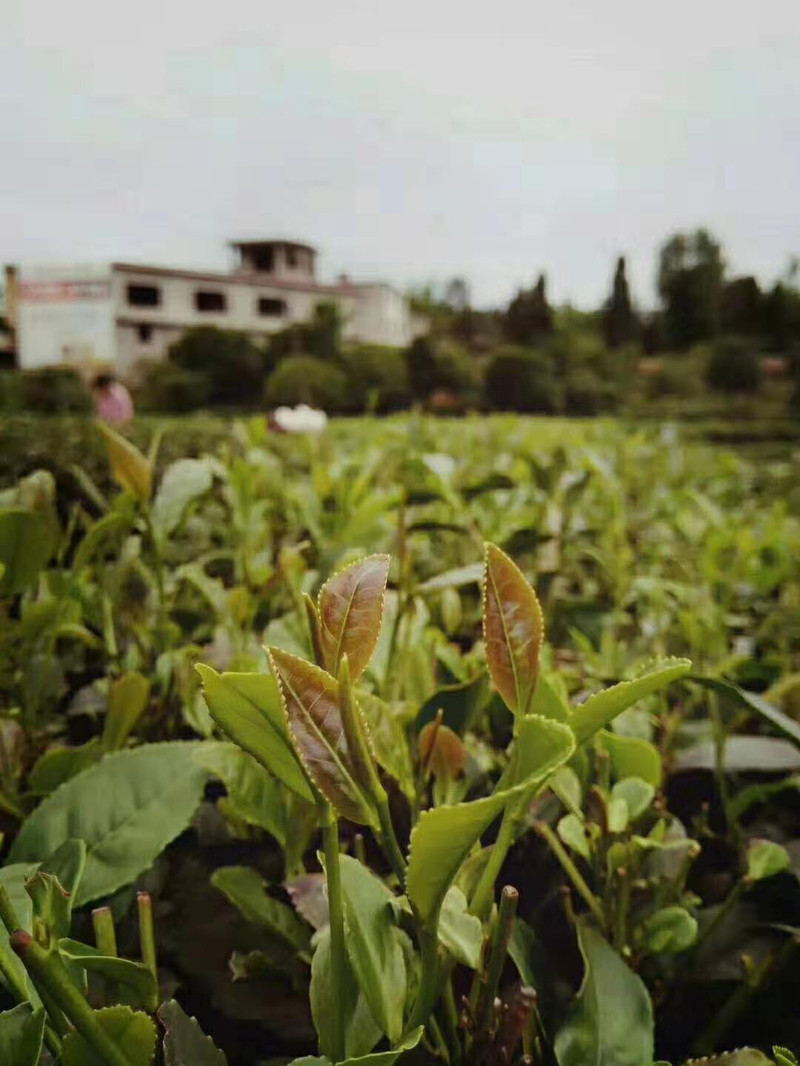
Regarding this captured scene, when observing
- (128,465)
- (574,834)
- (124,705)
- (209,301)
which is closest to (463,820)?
(574,834)

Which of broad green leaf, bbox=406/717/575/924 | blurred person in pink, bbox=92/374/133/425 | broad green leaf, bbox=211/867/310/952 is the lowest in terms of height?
broad green leaf, bbox=211/867/310/952

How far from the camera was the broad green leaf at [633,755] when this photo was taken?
66 centimetres

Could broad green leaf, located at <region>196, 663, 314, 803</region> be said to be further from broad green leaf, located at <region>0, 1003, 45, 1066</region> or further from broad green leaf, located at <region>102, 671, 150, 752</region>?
broad green leaf, located at <region>102, 671, 150, 752</region>

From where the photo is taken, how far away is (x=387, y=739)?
2.06ft

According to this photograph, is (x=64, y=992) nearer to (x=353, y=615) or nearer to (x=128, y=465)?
(x=353, y=615)

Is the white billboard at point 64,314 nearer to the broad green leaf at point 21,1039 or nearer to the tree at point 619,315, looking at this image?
the tree at point 619,315

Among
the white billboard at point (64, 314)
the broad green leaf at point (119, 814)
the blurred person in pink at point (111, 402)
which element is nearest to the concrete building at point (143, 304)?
the white billboard at point (64, 314)

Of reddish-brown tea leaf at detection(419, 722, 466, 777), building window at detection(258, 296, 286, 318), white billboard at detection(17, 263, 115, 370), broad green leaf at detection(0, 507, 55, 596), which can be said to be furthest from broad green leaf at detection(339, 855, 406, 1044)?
building window at detection(258, 296, 286, 318)

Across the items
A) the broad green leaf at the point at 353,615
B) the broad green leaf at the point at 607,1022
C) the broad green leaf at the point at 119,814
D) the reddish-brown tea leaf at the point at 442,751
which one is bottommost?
the broad green leaf at the point at 607,1022

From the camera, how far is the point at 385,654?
2.89 feet

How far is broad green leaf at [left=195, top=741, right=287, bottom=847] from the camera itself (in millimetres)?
626

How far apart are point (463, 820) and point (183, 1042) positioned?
210mm

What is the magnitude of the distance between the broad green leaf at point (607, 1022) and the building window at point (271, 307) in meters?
40.9

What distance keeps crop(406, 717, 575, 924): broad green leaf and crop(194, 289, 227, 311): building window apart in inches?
1573
